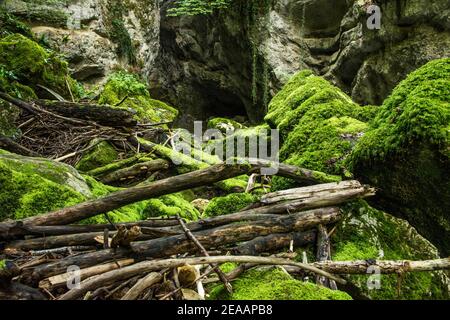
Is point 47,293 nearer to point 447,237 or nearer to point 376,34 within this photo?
point 447,237

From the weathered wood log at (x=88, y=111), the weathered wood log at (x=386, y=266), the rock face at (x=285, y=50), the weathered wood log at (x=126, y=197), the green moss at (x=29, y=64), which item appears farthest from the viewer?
the rock face at (x=285, y=50)

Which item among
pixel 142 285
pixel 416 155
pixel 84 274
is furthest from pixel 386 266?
pixel 84 274

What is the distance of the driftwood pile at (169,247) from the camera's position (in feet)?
5.76

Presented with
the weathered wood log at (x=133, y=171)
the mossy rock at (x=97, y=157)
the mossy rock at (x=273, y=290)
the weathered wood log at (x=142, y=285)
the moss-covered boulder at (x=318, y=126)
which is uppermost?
the moss-covered boulder at (x=318, y=126)

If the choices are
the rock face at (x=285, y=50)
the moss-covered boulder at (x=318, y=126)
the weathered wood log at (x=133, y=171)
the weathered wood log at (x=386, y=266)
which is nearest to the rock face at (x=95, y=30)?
the rock face at (x=285, y=50)

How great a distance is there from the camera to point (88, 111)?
613 centimetres

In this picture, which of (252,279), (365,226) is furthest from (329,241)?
(252,279)

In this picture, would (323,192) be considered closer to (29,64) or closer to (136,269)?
(136,269)

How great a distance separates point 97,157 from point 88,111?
2.79 ft

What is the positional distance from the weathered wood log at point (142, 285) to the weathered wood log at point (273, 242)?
24.2 inches

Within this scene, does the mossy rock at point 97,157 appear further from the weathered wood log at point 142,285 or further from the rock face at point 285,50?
the rock face at point 285,50

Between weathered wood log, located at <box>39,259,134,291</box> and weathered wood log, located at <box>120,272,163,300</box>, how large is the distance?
0.20 m

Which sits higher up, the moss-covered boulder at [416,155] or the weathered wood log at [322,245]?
the moss-covered boulder at [416,155]

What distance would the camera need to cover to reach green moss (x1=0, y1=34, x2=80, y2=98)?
22.8 feet
